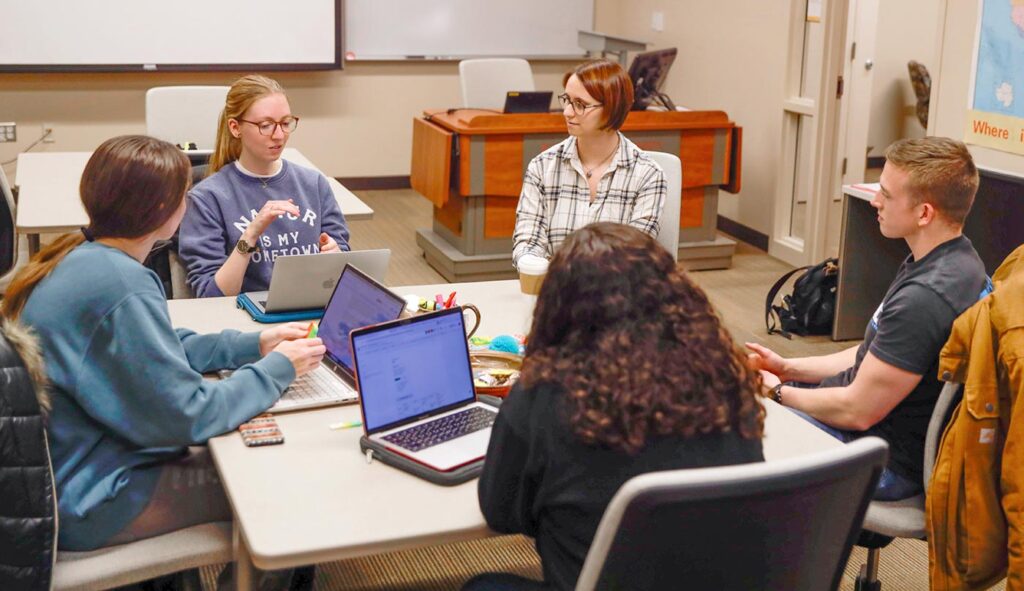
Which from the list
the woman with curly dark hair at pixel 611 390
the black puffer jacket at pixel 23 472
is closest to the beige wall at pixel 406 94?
the woman with curly dark hair at pixel 611 390

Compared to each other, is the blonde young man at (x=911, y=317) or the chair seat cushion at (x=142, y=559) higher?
the blonde young man at (x=911, y=317)

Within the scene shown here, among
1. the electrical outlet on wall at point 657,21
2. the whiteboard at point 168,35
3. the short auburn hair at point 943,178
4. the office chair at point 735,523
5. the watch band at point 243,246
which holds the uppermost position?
the electrical outlet on wall at point 657,21

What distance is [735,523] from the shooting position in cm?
134

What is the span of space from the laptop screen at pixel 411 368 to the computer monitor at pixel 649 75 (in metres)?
3.40

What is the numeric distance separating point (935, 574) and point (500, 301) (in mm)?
1145

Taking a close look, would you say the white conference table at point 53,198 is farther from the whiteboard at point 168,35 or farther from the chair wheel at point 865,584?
the whiteboard at point 168,35

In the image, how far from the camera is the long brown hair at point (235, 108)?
9.25ft

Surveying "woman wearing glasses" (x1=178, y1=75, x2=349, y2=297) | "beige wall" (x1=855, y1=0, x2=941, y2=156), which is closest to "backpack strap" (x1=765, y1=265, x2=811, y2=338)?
"woman wearing glasses" (x1=178, y1=75, x2=349, y2=297)

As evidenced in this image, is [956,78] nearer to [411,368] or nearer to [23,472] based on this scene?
[411,368]

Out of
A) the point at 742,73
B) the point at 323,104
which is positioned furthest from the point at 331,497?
the point at 323,104

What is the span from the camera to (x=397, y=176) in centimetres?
702

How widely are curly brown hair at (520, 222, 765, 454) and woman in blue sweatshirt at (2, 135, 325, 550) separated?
0.64 m

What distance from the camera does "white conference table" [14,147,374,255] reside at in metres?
3.25

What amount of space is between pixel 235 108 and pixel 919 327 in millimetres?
1722
